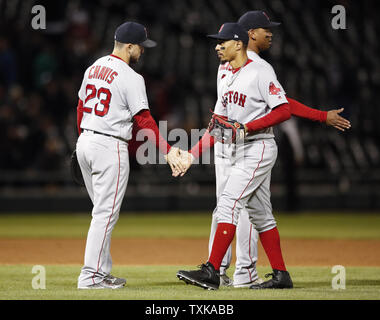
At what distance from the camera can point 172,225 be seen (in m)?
14.4

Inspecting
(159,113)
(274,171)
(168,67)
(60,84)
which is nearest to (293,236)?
(274,171)

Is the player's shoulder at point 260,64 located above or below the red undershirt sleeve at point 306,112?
above

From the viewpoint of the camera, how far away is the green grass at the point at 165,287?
227 inches

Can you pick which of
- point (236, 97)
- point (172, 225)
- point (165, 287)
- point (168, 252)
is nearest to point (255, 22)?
point (236, 97)

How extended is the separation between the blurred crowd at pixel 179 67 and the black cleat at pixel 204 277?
9.99 meters

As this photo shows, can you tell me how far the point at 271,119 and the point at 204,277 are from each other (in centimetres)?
136

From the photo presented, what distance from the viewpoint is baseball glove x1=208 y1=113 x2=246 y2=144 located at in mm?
6133

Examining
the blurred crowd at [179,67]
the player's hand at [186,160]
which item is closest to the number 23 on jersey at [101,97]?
the player's hand at [186,160]

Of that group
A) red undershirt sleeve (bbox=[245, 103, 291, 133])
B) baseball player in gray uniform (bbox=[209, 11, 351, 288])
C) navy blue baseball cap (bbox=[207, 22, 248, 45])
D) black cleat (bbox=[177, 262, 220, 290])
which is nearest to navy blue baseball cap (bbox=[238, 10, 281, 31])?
baseball player in gray uniform (bbox=[209, 11, 351, 288])

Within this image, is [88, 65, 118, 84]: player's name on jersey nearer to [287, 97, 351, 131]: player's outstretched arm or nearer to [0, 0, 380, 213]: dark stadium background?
[287, 97, 351, 131]: player's outstretched arm

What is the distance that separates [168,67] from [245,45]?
12.9 metres

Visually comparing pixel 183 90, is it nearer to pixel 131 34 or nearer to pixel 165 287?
pixel 131 34

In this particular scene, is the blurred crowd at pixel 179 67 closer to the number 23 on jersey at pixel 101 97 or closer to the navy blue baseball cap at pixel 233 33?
the number 23 on jersey at pixel 101 97

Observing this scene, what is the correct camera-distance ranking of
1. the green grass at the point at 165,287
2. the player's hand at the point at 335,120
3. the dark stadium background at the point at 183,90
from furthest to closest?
the dark stadium background at the point at 183,90 < the player's hand at the point at 335,120 < the green grass at the point at 165,287
